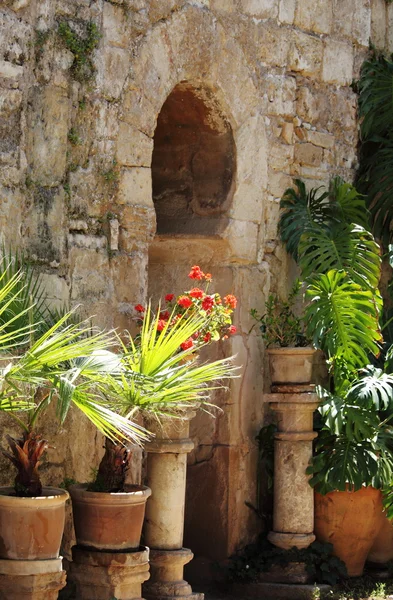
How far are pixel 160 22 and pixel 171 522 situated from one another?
2761 millimetres

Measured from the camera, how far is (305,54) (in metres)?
7.83

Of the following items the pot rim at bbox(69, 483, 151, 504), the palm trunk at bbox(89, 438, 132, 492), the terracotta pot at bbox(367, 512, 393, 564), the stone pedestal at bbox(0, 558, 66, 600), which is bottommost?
the terracotta pot at bbox(367, 512, 393, 564)

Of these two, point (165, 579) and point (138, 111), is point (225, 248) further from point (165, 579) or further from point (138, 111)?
point (165, 579)

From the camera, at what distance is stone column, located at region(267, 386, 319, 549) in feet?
23.4

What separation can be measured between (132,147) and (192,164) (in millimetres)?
1077

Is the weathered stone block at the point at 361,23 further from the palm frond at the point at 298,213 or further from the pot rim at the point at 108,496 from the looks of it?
the pot rim at the point at 108,496

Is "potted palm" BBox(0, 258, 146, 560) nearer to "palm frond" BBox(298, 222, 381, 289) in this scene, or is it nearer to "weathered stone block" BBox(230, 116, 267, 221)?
"weathered stone block" BBox(230, 116, 267, 221)

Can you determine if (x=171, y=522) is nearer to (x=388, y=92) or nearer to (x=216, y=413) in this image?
(x=216, y=413)

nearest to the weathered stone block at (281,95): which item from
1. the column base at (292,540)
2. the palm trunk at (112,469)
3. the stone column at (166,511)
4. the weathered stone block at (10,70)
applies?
the weathered stone block at (10,70)

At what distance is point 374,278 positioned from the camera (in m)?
7.54

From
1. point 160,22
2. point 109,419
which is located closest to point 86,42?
point 160,22

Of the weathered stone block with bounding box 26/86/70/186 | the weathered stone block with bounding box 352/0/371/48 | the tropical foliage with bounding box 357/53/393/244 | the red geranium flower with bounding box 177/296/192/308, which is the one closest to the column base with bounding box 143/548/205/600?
the red geranium flower with bounding box 177/296/192/308

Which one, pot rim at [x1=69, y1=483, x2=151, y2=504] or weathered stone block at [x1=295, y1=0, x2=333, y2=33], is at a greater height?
weathered stone block at [x1=295, y1=0, x2=333, y2=33]

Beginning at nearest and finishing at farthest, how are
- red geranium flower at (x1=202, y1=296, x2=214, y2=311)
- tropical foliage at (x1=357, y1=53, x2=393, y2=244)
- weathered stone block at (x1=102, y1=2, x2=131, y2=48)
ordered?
red geranium flower at (x1=202, y1=296, x2=214, y2=311) → weathered stone block at (x1=102, y1=2, x2=131, y2=48) → tropical foliage at (x1=357, y1=53, x2=393, y2=244)
